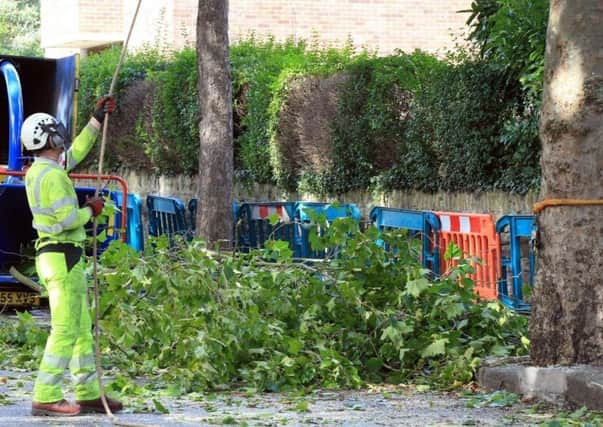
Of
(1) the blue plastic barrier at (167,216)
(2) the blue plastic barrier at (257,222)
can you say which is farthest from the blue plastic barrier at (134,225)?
(2) the blue plastic barrier at (257,222)

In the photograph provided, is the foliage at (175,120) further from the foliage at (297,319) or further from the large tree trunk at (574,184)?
the large tree trunk at (574,184)

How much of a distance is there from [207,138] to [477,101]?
3.50 m

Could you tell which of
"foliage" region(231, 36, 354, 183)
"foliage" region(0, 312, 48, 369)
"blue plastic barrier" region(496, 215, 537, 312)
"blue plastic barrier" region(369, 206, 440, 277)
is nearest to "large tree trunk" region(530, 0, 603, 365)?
"blue plastic barrier" region(496, 215, 537, 312)

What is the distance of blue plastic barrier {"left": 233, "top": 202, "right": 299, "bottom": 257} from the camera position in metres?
16.9

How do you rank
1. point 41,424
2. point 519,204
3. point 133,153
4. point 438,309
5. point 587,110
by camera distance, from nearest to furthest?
point 41,424 → point 587,110 → point 438,309 → point 519,204 → point 133,153

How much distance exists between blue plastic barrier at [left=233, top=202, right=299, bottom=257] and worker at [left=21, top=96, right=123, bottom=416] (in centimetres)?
810

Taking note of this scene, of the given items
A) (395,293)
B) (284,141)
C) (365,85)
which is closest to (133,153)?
(284,141)

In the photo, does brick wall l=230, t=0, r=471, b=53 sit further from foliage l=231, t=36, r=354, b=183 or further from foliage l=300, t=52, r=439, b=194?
foliage l=300, t=52, r=439, b=194

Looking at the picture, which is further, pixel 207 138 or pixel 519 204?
pixel 207 138

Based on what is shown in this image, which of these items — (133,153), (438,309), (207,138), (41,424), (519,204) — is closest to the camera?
(41,424)

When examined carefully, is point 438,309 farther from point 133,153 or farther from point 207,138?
point 133,153

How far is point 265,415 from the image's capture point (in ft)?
28.2

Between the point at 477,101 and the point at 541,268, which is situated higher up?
the point at 477,101

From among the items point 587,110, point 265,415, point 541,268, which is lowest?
point 265,415
